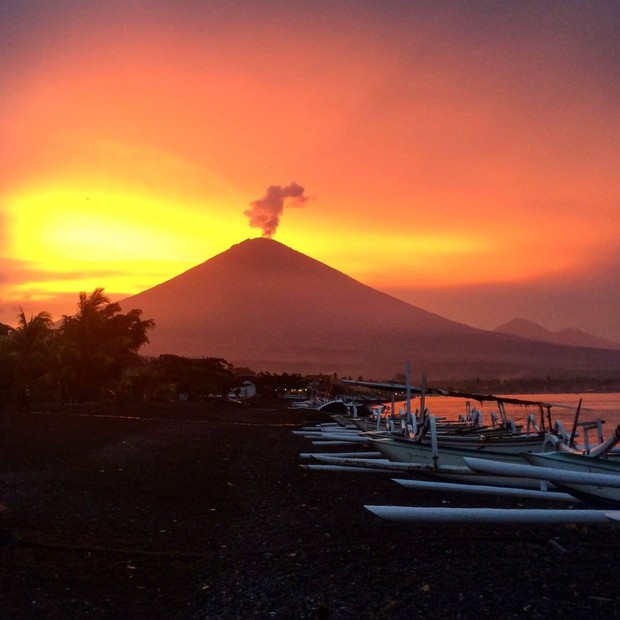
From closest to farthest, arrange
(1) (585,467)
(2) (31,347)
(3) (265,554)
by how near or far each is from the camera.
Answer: (3) (265,554)
(1) (585,467)
(2) (31,347)

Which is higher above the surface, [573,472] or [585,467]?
[573,472]

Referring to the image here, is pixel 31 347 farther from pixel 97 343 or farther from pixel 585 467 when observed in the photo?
pixel 585 467

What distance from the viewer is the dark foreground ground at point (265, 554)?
772 cm

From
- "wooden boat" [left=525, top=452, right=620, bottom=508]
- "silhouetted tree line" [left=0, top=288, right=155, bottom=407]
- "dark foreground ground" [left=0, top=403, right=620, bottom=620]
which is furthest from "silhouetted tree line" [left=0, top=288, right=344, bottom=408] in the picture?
"wooden boat" [left=525, top=452, right=620, bottom=508]

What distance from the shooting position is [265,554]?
998cm

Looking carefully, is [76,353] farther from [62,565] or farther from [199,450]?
[62,565]

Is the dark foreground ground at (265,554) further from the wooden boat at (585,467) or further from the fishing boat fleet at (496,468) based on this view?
the wooden boat at (585,467)

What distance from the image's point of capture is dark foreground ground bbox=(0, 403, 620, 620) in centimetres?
772

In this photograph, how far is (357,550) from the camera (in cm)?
995

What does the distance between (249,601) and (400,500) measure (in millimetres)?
6646

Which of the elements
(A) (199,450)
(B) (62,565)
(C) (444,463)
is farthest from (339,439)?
(B) (62,565)

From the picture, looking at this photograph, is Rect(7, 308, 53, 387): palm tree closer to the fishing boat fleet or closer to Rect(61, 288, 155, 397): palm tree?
Rect(61, 288, 155, 397): palm tree

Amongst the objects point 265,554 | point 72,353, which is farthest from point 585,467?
point 72,353

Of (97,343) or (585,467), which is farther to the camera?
(97,343)
